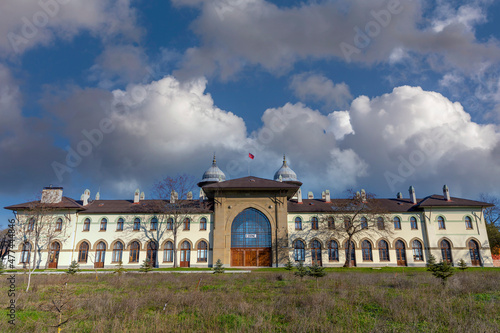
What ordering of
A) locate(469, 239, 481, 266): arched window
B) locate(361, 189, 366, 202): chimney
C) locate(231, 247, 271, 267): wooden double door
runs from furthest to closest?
locate(361, 189, 366, 202): chimney → locate(469, 239, 481, 266): arched window → locate(231, 247, 271, 267): wooden double door

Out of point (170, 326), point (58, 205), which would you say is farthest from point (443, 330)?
point (58, 205)

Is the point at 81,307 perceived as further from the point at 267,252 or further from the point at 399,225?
the point at 399,225

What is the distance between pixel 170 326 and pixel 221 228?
29849 mm

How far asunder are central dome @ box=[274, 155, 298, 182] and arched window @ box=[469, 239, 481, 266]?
25.1 metres

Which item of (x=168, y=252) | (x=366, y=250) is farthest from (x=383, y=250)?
(x=168, y=252)

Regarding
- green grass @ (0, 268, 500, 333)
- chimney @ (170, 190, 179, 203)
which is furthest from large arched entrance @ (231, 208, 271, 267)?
green grass @ (0, 268, 500, 333)

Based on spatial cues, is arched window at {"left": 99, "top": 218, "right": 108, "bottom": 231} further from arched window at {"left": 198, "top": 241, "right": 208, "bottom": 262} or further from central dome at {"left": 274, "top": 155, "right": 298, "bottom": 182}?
central dome at {"left": 274, "top": 155, "right": 298, "bottom": 182}

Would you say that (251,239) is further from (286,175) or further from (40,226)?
(40,226)

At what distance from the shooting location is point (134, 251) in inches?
1518

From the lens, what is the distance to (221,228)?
124 feet

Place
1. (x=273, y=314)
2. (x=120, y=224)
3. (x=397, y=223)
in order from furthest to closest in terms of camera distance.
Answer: (x=397, y=223), (x=120, y=224), (x=273, y=314)

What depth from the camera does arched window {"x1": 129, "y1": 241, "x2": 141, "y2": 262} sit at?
38219 millimetres

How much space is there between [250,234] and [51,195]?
25891 millimetres

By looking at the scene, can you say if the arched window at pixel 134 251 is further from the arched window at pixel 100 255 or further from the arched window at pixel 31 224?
the arched window at pixel 31 224
